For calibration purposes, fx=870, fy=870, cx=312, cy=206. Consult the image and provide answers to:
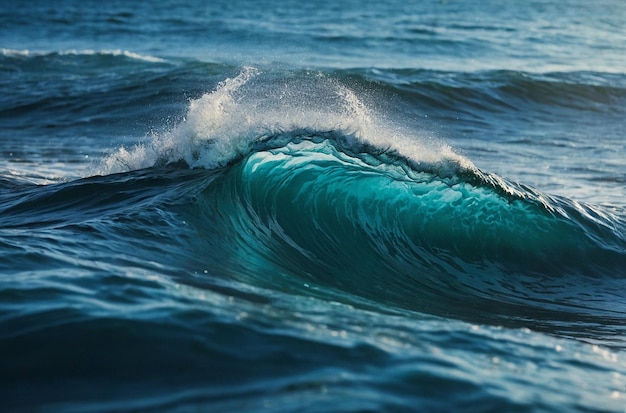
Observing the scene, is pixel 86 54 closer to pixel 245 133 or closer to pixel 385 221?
A: pixel 245 133

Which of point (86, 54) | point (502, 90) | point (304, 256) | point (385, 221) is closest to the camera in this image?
point (304, 256)

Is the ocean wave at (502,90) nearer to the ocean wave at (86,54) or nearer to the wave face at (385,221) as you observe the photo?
the ocean wave at (86,54)

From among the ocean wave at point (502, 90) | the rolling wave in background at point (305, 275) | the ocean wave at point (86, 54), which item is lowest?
the ocean wave at point (86, 54)

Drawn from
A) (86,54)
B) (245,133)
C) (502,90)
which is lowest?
(86,54)

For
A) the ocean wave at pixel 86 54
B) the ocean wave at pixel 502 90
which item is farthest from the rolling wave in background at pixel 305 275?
the ocean wave at pixel 86 54

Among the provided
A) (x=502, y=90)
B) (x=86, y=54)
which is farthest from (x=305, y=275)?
(x=86, y=54)

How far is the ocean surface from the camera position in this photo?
3.52 meters

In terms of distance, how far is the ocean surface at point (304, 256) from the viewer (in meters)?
3.52

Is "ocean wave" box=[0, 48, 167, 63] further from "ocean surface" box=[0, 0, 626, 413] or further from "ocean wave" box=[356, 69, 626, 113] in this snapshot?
"ocean wave" box=[356, 69, 626, 113]

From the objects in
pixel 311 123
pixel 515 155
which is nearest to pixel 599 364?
pixel 311 123

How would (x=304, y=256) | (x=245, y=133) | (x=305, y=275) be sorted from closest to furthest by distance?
(x=305, y=275), (x=304, y=256), (x=245, y=133)

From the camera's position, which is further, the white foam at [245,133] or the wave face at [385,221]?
the white foam at [245,133]

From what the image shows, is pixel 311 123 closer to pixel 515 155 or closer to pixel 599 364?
pixel 599 364

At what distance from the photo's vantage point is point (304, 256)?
21.4ft
